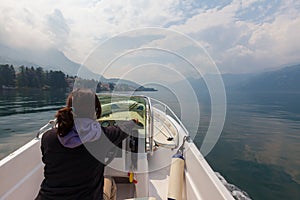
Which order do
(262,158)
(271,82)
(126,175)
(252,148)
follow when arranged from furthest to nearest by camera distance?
(271,82) < (252,148) < (262,158) < (126,175)

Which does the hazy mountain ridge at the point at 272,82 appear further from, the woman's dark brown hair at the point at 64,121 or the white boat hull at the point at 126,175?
the woman's dark brown hair at the point at 64,121

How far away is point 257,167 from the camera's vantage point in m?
7.16

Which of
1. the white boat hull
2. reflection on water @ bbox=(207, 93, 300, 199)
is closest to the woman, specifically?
the white boat hull

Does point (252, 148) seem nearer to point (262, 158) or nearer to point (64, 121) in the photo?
point (262, 158)

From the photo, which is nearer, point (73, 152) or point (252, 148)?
point (73, 152)

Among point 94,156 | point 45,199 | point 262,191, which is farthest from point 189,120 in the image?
point 262,191

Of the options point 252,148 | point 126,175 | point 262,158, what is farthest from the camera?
point 252,148

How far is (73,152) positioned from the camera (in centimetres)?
109

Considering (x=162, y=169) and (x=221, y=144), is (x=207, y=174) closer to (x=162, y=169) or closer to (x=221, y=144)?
(x=162, y=169)

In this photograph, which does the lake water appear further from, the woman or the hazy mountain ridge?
the hazy mountain ridge

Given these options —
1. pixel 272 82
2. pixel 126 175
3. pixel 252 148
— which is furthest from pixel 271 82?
pixel 126 175

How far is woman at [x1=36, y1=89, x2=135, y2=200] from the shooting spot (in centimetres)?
108

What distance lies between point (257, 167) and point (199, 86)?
652cm

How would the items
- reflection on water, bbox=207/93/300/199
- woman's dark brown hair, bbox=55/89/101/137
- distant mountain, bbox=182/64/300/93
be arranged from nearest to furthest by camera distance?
woman's dark brown hair, bbox=55/89/101/137 → reflection on water, bbox=207/93/300/199 → distant mountain, bbox=182/64/300/93
